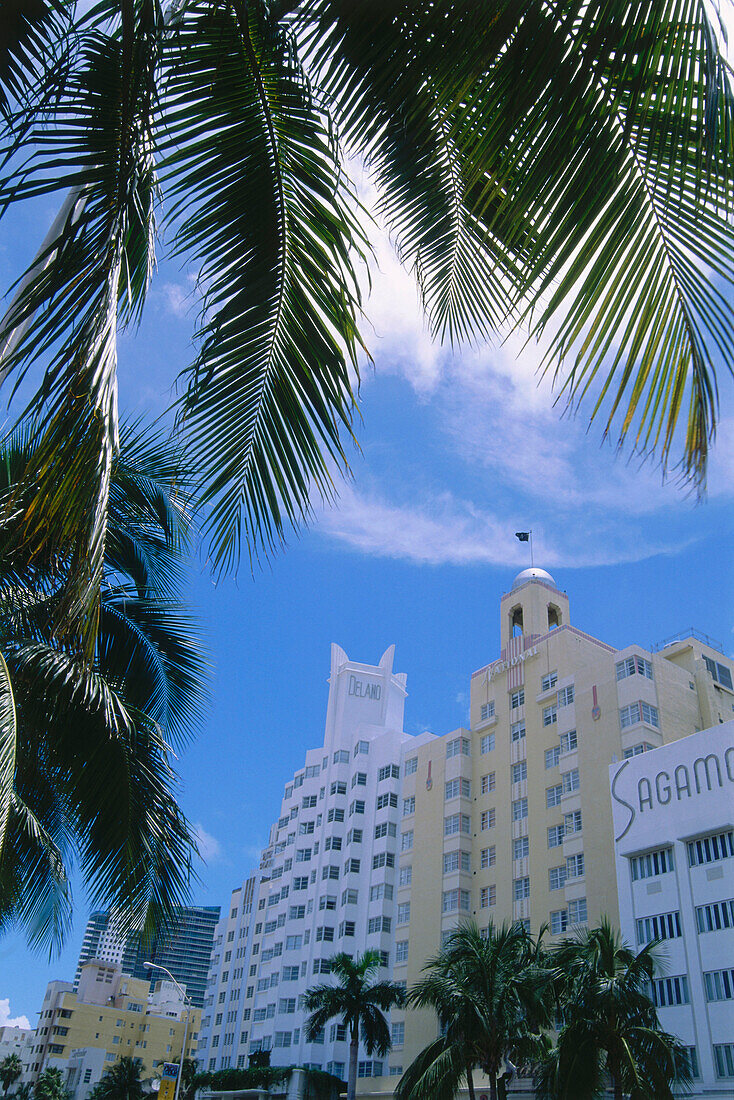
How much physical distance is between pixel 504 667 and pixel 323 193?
191 feet

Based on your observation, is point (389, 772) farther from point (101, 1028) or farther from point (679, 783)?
point (101, 1028)

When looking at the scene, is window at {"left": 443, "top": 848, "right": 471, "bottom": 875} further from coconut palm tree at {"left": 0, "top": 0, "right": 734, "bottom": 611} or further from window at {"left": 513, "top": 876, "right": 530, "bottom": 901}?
coconut palm tree at {"left": 0, "top": 0, "right": 734, "bottom": 611}

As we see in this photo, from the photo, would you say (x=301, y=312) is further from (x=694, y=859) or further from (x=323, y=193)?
(x=694, y=859)

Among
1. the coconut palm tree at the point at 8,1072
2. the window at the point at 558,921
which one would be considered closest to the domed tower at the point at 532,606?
the window at the point at 558,921

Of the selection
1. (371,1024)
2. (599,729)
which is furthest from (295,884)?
(599,729)

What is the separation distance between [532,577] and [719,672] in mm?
15119

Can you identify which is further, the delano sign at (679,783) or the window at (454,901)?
the window at (454,901)

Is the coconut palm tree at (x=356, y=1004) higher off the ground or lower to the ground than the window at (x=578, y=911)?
lower

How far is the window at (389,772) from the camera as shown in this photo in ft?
224

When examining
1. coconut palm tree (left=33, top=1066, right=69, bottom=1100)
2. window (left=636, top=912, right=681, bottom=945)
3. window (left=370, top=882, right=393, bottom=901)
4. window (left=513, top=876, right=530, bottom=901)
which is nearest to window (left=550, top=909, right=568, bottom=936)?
window (left=513, top=876, right=530, bottom=901)

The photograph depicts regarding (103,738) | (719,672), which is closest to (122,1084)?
(719,672)

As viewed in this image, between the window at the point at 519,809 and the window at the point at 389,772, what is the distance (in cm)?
1424

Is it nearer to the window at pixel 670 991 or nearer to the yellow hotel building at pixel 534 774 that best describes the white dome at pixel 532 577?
the yellow hotel building at pixel 534 774

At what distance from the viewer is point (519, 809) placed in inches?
2167
